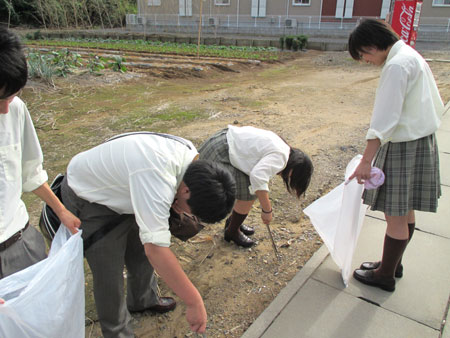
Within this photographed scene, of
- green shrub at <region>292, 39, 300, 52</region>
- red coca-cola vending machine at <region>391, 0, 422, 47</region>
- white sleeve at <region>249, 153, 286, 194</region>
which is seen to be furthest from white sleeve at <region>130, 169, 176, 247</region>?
green shrub at <region>292, 39, 300, 52</region>

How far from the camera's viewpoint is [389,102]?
5.99ft

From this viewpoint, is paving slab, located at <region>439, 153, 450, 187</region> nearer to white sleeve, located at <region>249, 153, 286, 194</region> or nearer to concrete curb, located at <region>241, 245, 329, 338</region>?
concrete curb, located at <region>241, 245, 329, 338</region>

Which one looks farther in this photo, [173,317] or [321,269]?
[321,269]

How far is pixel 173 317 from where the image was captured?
2.27 m

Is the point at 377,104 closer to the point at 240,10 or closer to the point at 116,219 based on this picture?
the point at 116,219

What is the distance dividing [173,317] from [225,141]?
4.03 feet

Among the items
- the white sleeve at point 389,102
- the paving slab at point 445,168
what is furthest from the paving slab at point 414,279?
the paving slab at point 445,168

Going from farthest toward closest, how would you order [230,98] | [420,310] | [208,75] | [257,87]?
1. [208,75]
2. [257,87]
3. [230,98]
4. [420,310]

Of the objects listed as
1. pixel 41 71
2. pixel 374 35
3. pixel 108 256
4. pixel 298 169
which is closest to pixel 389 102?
pixel 374 35

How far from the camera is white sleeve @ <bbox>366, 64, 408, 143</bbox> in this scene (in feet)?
5.92

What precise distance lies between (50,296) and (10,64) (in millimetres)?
890

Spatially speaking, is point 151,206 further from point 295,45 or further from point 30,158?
point 295,45

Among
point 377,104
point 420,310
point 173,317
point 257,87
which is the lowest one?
point 173,317

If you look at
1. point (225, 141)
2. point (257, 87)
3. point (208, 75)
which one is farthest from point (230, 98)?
point (225, 141)
